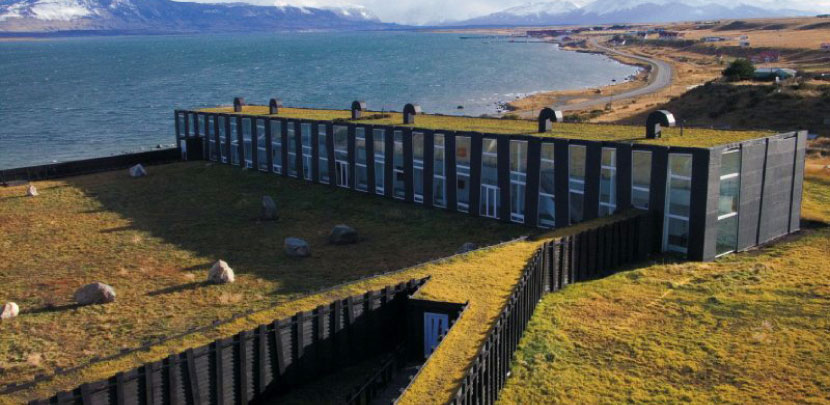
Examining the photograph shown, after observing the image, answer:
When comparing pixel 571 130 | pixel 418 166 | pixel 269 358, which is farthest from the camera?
pixel 418 166

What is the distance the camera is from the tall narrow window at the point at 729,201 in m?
38.2

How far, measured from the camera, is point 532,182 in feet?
151

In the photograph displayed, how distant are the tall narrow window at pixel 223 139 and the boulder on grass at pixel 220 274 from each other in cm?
3745

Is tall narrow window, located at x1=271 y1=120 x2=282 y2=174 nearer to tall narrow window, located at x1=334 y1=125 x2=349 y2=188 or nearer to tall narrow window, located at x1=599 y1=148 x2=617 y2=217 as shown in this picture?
tall narrow window, located at x1=334 y1=125 x2=349 y2=188

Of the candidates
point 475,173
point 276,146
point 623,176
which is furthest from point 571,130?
point 276,146

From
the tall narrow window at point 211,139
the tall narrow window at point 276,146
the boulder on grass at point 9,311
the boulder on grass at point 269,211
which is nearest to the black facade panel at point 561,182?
the boulder on grass at point 269,211

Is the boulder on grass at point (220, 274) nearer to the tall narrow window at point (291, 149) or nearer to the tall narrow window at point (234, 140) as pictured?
the tall narrow window at point (291, 149)

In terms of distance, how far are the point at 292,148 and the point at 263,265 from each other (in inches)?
1017

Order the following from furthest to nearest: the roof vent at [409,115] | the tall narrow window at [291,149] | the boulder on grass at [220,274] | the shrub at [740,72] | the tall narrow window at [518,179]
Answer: the shrub at [740,72] < the tall narrow window at [291,149] < the roof vent at [409,115] < the tall narrow window at [518,179] < the boulder on grass at [220,274]

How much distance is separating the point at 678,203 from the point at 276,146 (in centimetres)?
3809

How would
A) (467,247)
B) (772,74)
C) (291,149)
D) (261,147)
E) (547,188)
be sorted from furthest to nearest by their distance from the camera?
(772,74) → (261,147) → (291,149) → (547,188) → (467,247)

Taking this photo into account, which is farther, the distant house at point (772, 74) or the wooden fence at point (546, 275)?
the distant house at point (772, 74)

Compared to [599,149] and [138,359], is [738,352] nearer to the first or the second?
[599,149]

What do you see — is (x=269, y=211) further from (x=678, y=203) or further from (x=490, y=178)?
(x=678, y=203)
